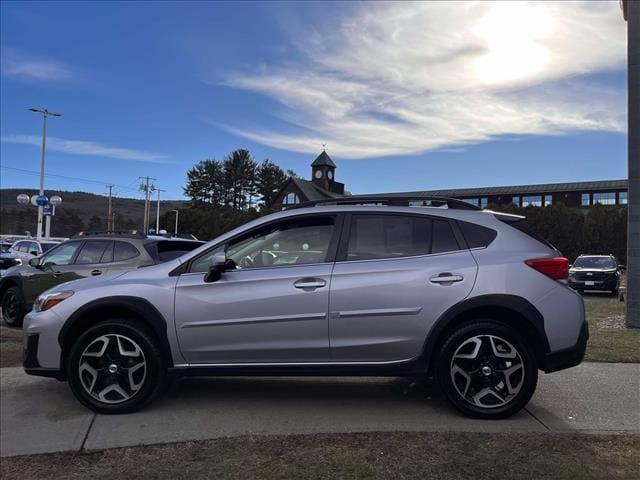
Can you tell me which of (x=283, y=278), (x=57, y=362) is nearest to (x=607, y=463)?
(x=283, y=278)

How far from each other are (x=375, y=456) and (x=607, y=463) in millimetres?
1502

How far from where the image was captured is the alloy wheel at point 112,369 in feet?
15.2

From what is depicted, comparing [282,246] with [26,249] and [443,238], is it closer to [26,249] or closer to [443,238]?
[443,238]

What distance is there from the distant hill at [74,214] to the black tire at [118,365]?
74528mm

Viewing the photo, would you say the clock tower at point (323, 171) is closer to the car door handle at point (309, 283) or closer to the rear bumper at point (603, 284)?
the rear bumper at point (603, 284)

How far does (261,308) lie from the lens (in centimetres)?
444

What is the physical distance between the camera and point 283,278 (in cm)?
448

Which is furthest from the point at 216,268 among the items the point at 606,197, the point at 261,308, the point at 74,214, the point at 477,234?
the point at 74,214

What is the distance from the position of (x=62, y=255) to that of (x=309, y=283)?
6.52 metres

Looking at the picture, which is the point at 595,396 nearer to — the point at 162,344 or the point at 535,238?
the point at 535,238

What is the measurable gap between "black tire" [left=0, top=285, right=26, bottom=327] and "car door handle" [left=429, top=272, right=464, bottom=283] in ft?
27.0

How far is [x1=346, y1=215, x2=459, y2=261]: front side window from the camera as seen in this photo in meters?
4.55

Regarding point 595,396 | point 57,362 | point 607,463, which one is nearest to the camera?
point 607,463

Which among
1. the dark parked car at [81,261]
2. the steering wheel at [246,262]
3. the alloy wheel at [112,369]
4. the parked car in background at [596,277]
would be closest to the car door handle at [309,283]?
the steering wheel at [246,262]
